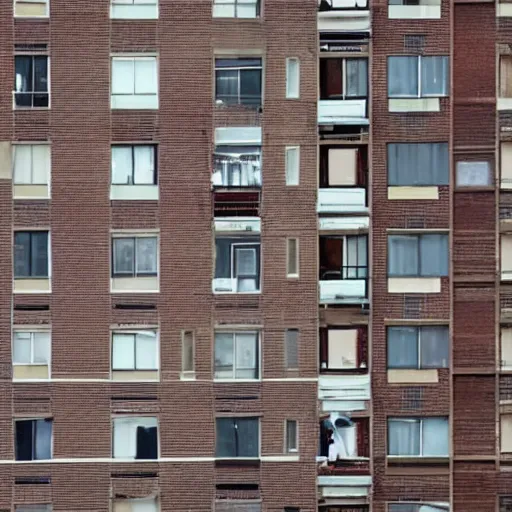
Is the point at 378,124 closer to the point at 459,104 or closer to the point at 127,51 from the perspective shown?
the point at 459,104

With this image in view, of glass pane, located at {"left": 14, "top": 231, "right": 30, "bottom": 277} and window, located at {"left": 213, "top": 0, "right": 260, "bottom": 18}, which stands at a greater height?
window, located at {"left": 213, "top": 0, "right": 260, "bottom": 18}

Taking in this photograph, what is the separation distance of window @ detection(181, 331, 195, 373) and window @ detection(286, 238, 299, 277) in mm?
3176

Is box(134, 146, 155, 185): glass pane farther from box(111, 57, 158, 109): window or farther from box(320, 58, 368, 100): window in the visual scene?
box(320, 58, 368, 100): window

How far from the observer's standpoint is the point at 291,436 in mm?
22453

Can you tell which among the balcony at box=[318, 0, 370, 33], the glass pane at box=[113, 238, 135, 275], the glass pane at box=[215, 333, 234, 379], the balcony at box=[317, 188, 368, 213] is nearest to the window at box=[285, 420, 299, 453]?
the glass pane at box=[215, 333, 234, 379]

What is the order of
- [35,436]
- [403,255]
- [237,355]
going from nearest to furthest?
[35,436] → [237,355] → [403,255]

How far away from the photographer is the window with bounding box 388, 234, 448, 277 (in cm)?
2261

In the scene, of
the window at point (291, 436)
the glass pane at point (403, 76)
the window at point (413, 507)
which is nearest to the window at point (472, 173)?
the glass pane at point (403, 76)

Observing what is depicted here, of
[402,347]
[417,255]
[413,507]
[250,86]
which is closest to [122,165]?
[250,86]

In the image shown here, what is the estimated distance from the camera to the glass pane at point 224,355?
22.6 metres

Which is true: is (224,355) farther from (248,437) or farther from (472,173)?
(472,173)

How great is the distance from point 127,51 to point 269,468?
12005mm

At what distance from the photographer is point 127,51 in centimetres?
2252

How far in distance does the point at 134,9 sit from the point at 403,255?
10.0 metres
